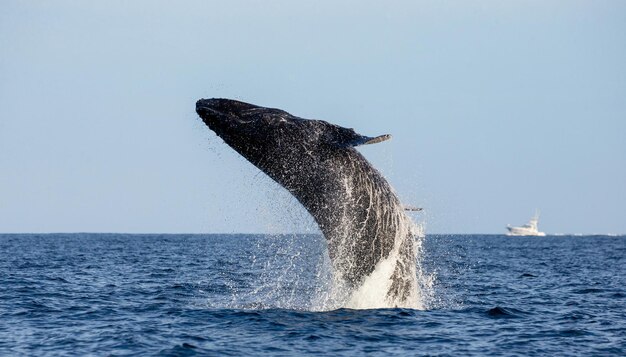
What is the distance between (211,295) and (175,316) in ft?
17.5

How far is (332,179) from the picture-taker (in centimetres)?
1620

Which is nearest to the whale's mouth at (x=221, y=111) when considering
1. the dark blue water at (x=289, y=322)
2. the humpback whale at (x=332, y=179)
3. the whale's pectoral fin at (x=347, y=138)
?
the humpback whale at (x=332, y=179)

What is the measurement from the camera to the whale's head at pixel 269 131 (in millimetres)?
15836

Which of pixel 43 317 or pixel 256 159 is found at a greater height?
pixel 256 159

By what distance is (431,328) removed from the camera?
1656 cm

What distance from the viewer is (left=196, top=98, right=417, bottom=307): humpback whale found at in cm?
1588

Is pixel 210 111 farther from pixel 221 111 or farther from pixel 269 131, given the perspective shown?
pixel 269 131

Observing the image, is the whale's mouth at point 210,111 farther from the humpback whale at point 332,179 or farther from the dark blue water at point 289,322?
the dark blue water at point 289,322

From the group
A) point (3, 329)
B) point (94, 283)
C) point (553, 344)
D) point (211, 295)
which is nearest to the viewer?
point (553, 344)

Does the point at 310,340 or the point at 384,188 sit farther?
the point at 384,188

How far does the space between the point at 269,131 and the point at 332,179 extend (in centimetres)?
145

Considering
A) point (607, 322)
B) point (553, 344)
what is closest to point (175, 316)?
point (553, 344)

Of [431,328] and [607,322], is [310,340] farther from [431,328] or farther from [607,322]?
[607,322]

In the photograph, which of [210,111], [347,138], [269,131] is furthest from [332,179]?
[210,111]
